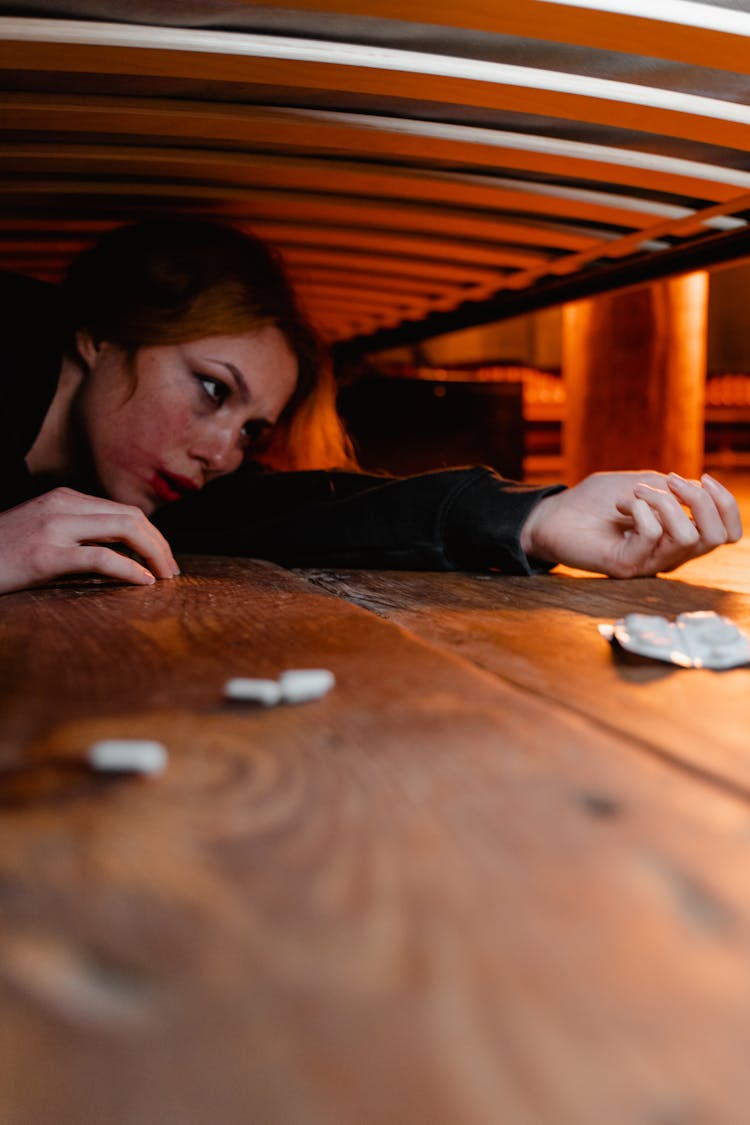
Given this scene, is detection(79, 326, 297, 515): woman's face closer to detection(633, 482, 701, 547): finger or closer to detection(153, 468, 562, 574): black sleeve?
detection(153, 468, 562, 574): black sleeve

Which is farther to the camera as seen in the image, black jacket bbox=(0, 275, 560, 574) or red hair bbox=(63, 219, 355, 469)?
red hair bbox=(63, 219, 355, 469)

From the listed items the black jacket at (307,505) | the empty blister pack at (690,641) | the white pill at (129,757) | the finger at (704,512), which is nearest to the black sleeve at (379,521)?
the black jacket at (307,505)

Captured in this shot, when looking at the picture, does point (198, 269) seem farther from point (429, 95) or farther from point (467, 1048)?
point (467, 1048)

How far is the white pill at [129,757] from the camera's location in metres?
0.62

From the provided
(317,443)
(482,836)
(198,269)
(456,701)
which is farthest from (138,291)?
(482,836)

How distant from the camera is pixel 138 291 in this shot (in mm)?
1956

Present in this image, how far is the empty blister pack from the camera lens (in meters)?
0.91

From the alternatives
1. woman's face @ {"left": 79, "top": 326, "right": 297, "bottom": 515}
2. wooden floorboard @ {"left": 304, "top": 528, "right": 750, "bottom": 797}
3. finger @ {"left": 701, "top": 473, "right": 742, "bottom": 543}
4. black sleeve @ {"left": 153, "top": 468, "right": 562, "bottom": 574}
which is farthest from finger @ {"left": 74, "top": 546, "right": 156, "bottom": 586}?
finger @ {"left": 701, "top": 473, "right": 742, "bottom": 543}

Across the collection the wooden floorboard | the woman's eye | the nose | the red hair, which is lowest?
the wooden floorboard

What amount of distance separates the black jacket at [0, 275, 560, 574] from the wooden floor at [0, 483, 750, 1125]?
0.70m

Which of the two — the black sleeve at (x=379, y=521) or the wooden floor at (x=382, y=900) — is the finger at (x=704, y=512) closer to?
the black sleeve at (x=379, y=521)

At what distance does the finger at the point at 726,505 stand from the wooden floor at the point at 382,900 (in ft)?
1.85

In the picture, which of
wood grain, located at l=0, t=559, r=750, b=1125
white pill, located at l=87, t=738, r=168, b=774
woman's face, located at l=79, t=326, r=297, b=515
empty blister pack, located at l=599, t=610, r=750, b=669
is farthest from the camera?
woman's face, located at l=79, t=326, r=297, b=515

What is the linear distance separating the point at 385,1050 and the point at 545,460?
8659 mm
